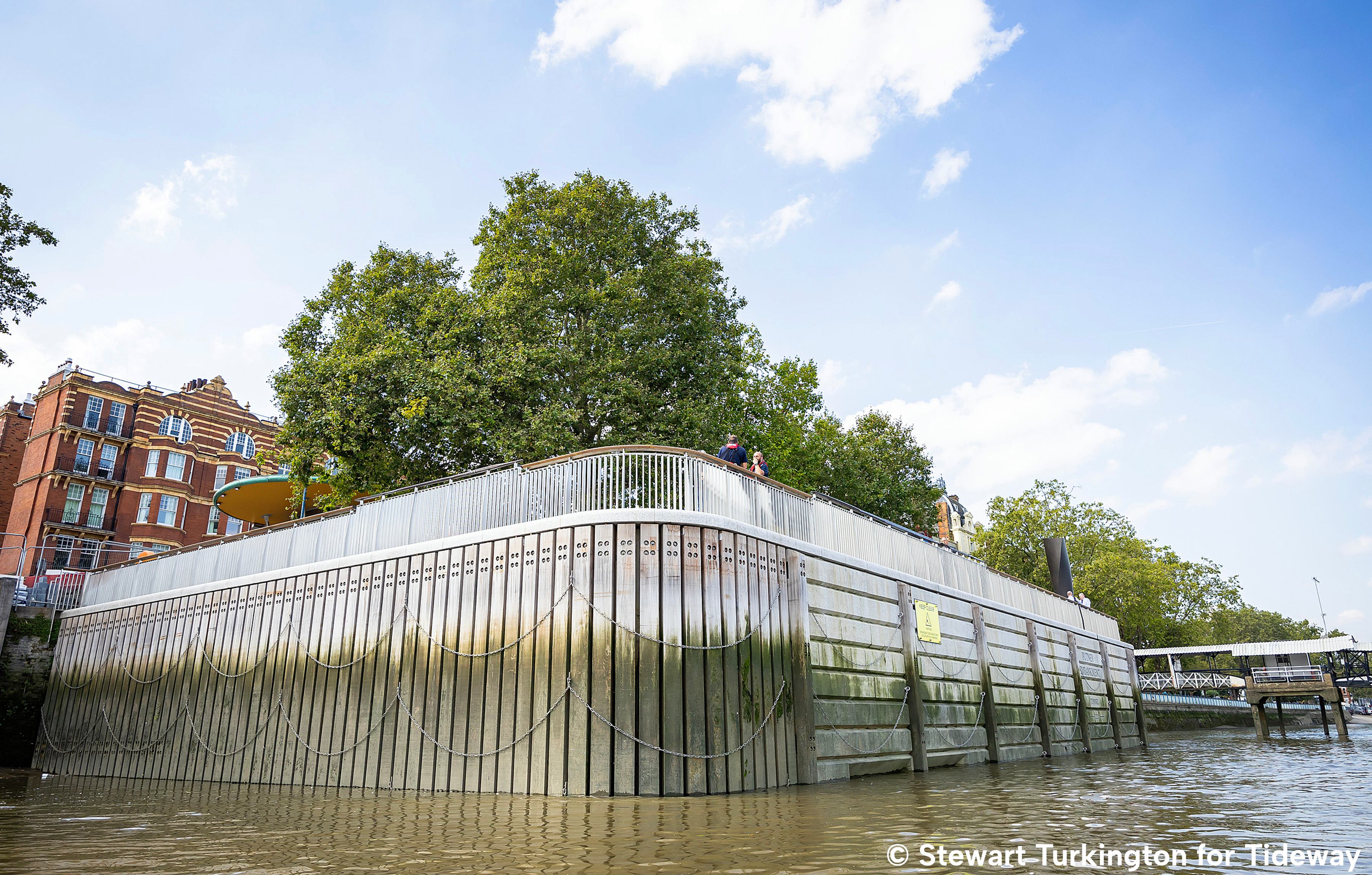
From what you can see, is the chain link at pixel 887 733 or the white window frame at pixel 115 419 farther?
the white window frame at pixel 115 419

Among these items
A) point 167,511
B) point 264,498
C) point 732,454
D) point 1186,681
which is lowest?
point 1186,681

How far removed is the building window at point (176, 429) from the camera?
146 ft

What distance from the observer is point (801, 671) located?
43.7 ft

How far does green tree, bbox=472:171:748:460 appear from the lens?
2217cm

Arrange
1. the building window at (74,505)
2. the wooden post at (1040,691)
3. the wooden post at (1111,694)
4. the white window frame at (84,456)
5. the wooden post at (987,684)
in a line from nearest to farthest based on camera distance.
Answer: the wooden post at (987,684) → the wooden post at (1040,691) → the wooden post at (1111,694) → the building window at (74,505) → the white window frame at (84,456)

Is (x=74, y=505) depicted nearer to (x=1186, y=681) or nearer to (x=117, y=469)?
(x=117, y=469)

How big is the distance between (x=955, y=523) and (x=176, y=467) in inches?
2865

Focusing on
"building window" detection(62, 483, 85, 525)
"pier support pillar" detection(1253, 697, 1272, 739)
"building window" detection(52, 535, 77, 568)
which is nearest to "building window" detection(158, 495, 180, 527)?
"building window" detection(62, 483, 85, 525)

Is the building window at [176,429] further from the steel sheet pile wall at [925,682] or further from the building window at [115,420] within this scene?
the steel sheet pile wall at [925,682]

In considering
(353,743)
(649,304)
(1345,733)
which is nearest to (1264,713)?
(1345,733)

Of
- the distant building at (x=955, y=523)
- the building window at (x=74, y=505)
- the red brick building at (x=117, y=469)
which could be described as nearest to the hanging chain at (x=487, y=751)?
the red brick building at (x=117, y=469)

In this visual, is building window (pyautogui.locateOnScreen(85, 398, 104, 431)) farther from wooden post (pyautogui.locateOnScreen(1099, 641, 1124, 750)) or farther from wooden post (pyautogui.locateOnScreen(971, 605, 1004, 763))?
wooden post (pyautogui.locateOnScreen(1099, 641, 1124, 750))

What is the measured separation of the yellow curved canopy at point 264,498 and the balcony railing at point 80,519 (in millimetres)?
20304

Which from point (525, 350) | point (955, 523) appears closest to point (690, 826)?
point (525, 350)
